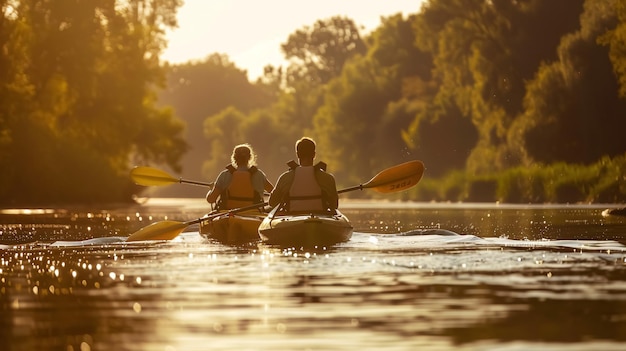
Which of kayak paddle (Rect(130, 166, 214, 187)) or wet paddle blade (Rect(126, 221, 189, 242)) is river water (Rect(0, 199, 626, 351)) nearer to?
wet paddle blade (Rect(126, 221, 189, 242))

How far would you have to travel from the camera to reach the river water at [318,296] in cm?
971

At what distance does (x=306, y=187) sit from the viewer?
20.6m

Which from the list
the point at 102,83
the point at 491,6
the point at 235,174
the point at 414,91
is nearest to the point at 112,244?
the point at 235,174

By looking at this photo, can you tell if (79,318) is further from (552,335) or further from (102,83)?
(102,83)

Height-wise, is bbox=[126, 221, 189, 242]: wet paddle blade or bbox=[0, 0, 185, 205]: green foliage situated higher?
bbox=[0, 0, 185, 205]: green foliage

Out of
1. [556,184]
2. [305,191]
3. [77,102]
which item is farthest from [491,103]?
[305,191]

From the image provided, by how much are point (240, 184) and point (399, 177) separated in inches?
112

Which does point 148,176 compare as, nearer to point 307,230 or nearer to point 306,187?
point 306,187

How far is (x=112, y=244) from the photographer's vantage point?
71.7ft

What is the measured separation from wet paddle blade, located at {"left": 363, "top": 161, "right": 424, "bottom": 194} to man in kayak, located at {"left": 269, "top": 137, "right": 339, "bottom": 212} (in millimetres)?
3635

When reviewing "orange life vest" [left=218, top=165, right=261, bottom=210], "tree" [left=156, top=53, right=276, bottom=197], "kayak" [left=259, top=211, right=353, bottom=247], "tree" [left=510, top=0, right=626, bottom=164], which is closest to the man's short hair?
"kayak" [left=259, top=211, right=353, bottom=247]

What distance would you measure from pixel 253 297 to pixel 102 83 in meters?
55.3

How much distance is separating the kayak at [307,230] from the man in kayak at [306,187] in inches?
7.3

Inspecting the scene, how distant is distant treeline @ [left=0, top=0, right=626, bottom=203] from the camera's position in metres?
51.2
